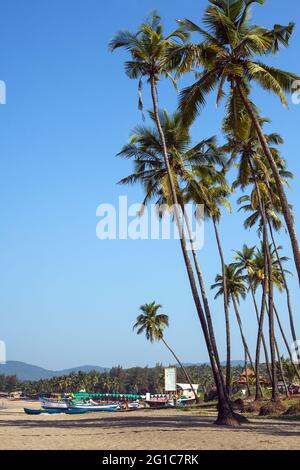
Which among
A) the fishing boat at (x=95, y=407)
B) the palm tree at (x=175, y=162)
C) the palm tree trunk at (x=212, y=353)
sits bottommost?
the fishing boat at (x=95, y=407)

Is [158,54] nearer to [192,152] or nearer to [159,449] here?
[192,152]

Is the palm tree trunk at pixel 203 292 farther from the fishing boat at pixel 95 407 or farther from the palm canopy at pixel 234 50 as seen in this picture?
the fishing boat at pixel 95 407

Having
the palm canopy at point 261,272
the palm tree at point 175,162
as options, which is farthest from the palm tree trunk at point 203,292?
the palm canopy at point 261,272

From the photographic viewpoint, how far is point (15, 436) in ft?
64.5

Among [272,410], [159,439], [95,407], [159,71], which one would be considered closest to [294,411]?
[272,410]

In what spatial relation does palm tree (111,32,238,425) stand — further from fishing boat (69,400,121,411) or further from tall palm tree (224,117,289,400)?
fishing boat (69,400,121,411)

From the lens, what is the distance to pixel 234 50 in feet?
69.8

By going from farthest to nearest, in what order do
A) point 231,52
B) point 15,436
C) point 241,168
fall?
point 241,168, point 231,52, point 15,436

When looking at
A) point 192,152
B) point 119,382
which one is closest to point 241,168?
point 192,152

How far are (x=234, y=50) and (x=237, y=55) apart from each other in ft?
0.76

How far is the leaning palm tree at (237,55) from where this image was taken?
2091cm

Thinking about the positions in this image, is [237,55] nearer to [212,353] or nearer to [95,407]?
[212,353]

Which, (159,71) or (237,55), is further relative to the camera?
(159,71)
